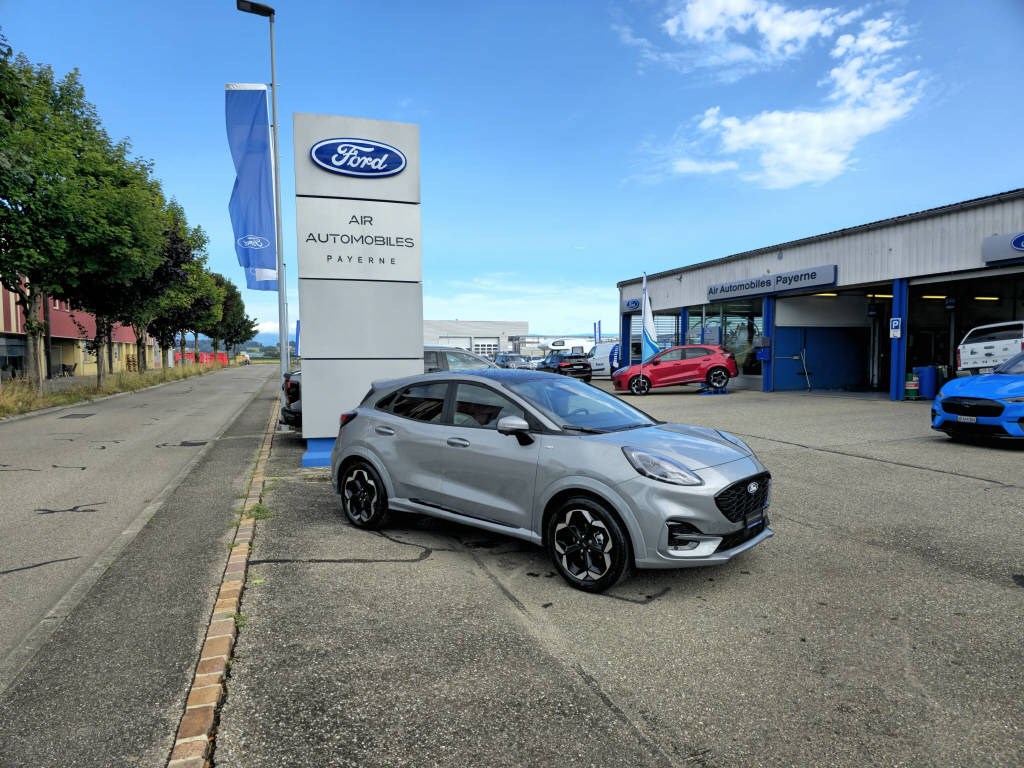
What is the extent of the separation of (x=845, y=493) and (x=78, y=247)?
19610 mm

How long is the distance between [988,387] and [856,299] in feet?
56.4

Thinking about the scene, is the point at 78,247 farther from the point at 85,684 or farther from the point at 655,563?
the point at 655,563

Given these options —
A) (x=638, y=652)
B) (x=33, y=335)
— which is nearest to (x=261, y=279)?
(x=33, y=335)

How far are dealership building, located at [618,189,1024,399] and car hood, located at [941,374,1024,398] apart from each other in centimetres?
825

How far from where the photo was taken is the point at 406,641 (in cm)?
344

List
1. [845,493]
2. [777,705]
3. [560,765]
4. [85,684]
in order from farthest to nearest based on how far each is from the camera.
→ 1. [845,493]
2. [85,684]
3. [777,705]
4. [560,765]

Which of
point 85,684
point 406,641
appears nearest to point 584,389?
point 406,641

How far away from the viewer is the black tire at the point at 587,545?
155 inches

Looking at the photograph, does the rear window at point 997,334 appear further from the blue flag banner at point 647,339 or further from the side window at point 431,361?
the side window at point 431,361

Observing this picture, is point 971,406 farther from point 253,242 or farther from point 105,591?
point 253,242

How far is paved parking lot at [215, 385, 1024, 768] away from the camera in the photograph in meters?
2.55

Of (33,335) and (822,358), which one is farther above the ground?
(33,335)

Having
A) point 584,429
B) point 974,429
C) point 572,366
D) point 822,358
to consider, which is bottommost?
point 974,429

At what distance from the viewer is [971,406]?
937 cm
